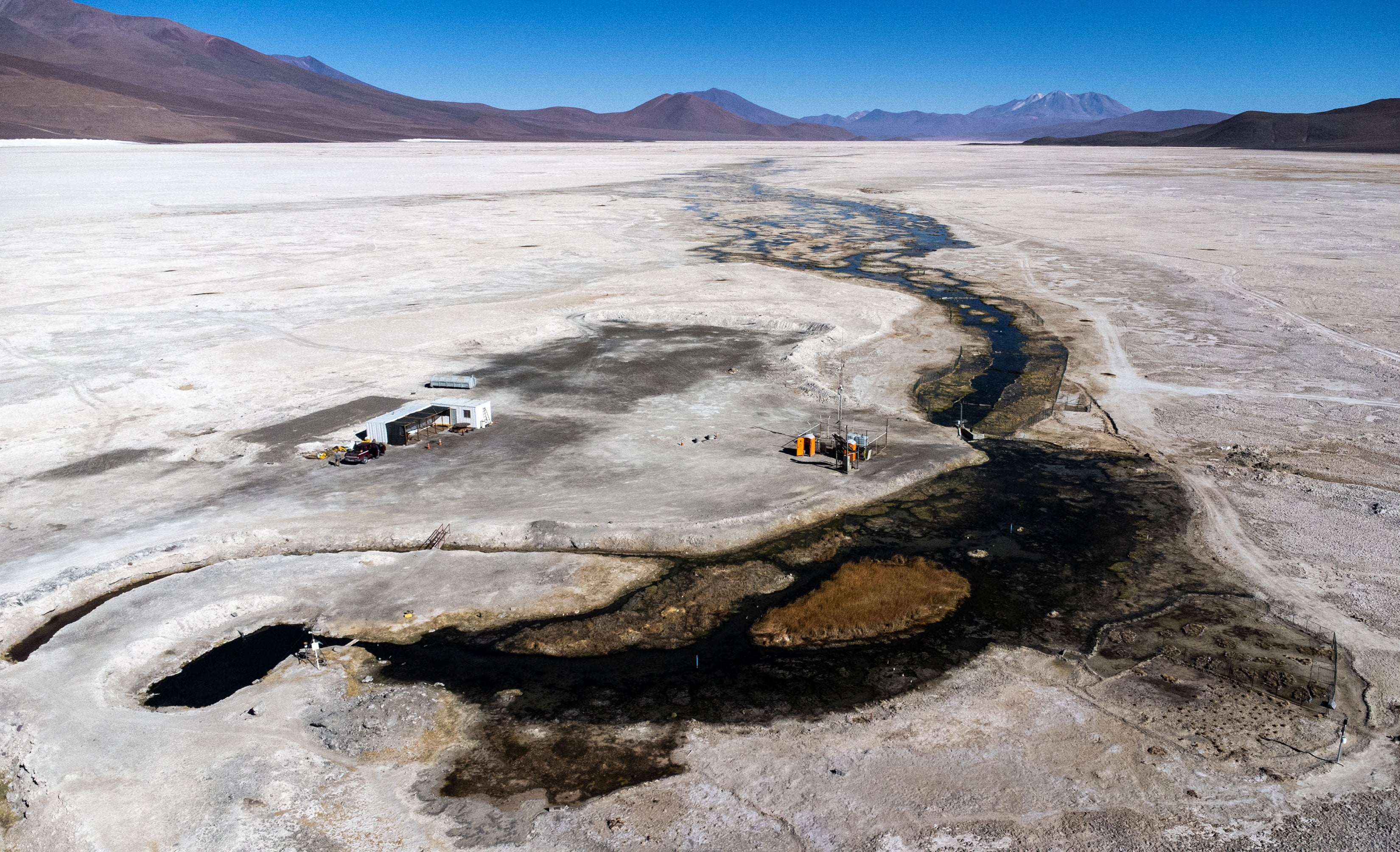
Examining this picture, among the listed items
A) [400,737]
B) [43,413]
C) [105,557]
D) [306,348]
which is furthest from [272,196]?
[400,737]

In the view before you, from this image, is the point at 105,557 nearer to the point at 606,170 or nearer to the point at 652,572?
the point at 652,572

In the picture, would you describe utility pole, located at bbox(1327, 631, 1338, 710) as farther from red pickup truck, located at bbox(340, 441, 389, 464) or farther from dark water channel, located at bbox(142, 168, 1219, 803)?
red pickup truck, located at bbox(340, 441, 389, 464)

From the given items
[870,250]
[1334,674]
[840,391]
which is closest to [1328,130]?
[870,250]

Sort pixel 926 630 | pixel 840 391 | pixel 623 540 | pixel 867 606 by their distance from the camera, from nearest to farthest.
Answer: pixel 926 630 < pixel 867 606 < pixel 623 540 < pixel 840 391

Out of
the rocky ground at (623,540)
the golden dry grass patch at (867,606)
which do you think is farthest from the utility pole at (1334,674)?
the golden dry grass patch at (867,606)

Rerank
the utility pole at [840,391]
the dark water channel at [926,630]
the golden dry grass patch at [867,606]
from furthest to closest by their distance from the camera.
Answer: the utility pole at [840,391] → the golden dry grass patch at [867,606] → the dark water channel at [926,630]

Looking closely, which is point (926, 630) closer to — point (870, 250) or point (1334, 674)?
point (1334, 674)

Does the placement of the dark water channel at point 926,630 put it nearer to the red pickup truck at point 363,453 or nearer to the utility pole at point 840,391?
the utility pole at point 840,391
